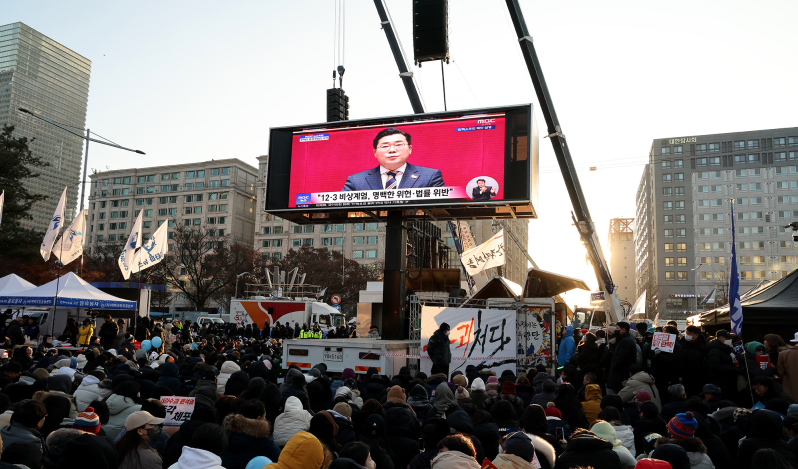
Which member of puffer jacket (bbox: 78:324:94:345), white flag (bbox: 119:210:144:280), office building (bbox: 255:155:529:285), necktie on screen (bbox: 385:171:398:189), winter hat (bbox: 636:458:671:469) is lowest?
puffer jacket (bbox: 78:324:94:345)

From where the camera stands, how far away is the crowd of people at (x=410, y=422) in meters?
4.48

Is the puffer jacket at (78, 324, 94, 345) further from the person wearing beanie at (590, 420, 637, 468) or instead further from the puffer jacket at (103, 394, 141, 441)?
the person wearing beanie at (590, 420, 637, 468)

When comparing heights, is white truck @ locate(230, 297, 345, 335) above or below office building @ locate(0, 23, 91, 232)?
below

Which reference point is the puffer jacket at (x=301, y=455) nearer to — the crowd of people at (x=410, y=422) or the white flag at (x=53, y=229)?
the crowd of people at (x=410, y=422)

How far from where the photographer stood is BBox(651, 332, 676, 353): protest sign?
10.1 meters

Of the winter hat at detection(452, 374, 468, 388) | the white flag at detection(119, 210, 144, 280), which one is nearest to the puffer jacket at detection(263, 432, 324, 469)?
the winter hat at detection(452, 374, 468, 388)

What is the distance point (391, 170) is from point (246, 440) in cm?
1338

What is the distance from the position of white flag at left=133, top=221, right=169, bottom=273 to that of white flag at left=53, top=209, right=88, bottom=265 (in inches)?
86.2

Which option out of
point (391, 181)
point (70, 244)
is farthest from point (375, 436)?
point (70, 244)

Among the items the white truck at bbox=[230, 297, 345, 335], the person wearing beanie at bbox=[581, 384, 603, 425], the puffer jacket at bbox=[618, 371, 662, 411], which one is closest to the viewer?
the person wearing beanie at bbox=[581, 384, 603, 425]

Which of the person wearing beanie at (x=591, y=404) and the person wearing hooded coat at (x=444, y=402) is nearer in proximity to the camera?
the person wearing hooded coat at (x=444, y=402)

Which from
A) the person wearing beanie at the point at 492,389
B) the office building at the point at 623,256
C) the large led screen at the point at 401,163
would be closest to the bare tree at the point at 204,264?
the large led screen at the point at 401,163

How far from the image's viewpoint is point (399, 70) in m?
23.8

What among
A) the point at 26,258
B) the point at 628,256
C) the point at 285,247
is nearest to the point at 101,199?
the point at 285,247
